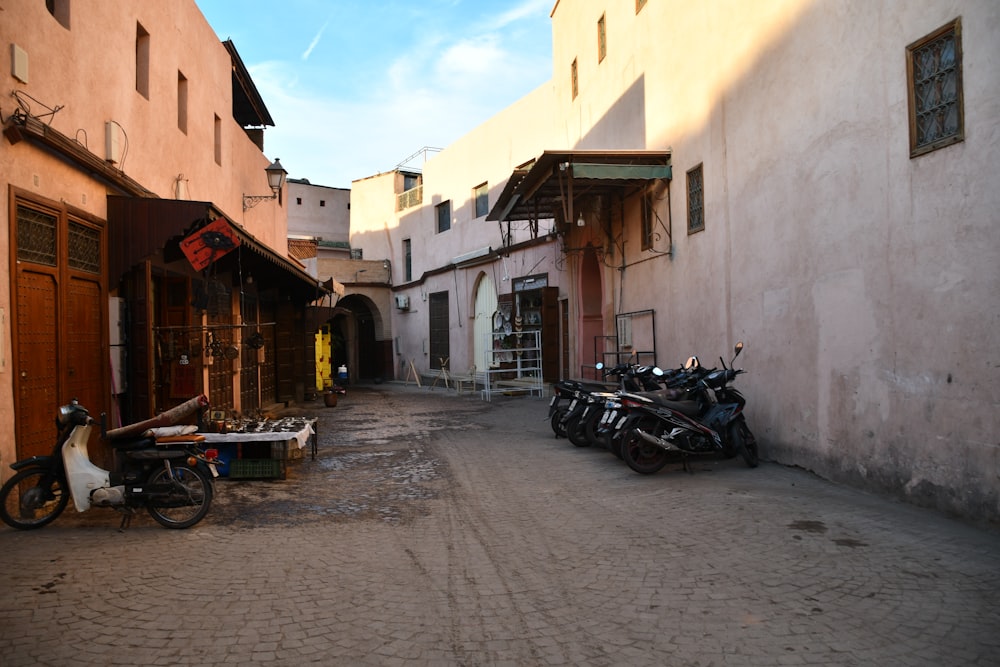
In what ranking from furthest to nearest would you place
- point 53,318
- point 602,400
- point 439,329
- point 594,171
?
point 439,329 → point 594,171 → point 602,400 → point 53,318

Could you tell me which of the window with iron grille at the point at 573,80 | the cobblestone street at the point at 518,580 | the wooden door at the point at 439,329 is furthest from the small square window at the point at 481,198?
the cobblestone street at the point at 518,580

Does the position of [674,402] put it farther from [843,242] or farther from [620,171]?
[620,171]

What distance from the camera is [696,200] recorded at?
1077cm

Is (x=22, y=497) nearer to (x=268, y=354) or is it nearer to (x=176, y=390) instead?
(x=176, y=390)

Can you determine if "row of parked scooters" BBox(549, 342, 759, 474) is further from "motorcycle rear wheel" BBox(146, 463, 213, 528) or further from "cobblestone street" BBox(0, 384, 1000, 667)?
"motorcycle rear wheel" BBox(146, 463, 213, 528)

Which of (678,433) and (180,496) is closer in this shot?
(180,496)

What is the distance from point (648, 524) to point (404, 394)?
56.8 ft

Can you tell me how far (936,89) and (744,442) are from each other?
13.3ft

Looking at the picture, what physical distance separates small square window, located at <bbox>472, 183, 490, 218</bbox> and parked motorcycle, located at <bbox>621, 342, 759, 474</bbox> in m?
16.2

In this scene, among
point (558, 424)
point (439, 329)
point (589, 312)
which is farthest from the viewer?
point (439, 329)

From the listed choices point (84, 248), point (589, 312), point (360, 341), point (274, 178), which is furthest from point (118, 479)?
point (360, 341)

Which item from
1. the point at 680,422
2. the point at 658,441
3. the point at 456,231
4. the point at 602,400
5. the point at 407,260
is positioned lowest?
the point at 658,441

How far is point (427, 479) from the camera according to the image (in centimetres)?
832

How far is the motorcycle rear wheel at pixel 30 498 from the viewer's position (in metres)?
5.63
